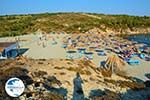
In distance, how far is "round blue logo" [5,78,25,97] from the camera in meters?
12.2

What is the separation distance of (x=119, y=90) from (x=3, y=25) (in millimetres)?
116062

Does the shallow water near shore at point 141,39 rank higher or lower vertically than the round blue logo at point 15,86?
lower

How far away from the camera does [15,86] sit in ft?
40.1

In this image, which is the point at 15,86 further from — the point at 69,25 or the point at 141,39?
the point at 69,25

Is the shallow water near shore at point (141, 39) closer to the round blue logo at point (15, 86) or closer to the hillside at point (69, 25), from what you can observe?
the hillside at point (69, 25)

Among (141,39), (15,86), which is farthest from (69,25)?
(15,86)

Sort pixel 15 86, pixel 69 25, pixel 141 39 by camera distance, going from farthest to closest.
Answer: pixel 69 25 < pixel 141 39 < pixel 15 86

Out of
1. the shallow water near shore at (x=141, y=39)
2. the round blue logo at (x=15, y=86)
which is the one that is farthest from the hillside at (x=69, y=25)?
the round blue logo at (x=15, y=86)

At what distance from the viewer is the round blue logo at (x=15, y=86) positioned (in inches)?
479

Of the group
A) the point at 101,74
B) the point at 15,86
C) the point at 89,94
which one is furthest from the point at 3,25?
the point at 15,86

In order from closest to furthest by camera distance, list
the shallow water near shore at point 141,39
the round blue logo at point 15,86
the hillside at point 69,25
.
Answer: the round blue logo at point 15,86
the shallow water near shore at point 141,39
the hillside at point 69,25

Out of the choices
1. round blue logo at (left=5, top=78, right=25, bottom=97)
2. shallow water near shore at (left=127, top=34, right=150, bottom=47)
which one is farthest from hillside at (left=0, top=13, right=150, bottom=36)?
round blue logo at (left=5, top=78, right=25, bottom=97)

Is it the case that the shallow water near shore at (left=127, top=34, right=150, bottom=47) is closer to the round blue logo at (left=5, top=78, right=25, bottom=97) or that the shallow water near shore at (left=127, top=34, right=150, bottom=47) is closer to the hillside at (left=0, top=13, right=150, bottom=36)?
the hillside at (left=0, top=13, right=150, bottom=36)

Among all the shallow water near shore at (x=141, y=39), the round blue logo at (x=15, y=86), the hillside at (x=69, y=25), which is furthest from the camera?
the hillside at (x=69, y=25)
